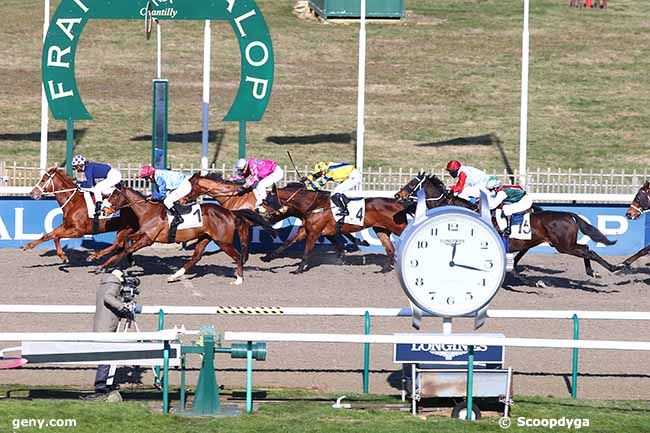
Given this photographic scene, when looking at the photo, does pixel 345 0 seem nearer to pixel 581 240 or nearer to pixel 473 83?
pixel 473 83

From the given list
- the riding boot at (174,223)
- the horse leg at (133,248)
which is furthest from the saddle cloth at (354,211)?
the horse leg at (133,248)

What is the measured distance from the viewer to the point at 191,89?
38.8 meters

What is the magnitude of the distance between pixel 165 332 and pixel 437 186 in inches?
355

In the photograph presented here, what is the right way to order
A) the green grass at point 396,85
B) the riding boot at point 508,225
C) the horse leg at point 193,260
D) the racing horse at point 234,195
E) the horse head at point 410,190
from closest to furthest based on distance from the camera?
the riding boot at point 508,225, the horse leg at point 193,260, the horse head at point 410,190, the racing horse at point 234,195, the green grass at point 396,85

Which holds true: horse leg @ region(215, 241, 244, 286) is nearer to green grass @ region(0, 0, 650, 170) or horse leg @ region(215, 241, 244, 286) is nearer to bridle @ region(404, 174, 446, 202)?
bridle @ region(404, 174, 446, 202)

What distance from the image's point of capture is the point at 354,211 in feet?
70.2

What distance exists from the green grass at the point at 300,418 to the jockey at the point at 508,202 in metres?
7.09

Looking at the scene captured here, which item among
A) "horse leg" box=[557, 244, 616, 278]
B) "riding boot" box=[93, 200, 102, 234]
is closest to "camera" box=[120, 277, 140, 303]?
"riding boot" box=[93, 200, 102, 234]

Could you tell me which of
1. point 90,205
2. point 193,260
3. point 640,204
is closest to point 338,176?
point 193,260

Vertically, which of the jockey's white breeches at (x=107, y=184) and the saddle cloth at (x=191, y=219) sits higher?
the jockey's white breeches at (x=107, y=184)

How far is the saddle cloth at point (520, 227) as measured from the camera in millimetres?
20125

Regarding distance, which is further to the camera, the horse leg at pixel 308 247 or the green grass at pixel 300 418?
the horse leg at pixel 308 247

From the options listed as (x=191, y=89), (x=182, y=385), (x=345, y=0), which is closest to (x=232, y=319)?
(x=182, y=385)

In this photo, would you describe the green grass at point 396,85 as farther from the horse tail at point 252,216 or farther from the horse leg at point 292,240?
the horse tail at point 252,216
